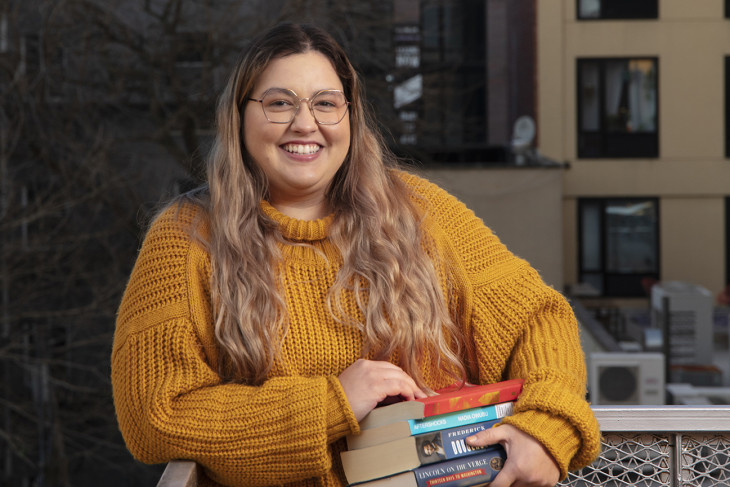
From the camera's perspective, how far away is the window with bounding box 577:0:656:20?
1606cm

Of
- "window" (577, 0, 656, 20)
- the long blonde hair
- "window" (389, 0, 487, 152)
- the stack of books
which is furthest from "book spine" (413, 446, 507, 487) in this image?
"window" (577, 0, 656, 20)

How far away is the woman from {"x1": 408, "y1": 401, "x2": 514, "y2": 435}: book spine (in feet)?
0.15

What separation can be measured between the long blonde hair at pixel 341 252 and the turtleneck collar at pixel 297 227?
0.07ft

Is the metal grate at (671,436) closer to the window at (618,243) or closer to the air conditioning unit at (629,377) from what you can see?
the air conditioning unit at (629,377)

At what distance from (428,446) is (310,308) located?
0.44m

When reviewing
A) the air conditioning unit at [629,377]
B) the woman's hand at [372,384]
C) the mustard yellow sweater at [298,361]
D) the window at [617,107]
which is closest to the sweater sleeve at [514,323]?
the mustard yellow sweater at [298,361]

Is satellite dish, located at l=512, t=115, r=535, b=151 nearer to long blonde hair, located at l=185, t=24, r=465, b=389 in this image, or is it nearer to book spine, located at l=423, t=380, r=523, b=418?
long blonde hair, located at l=185, t=24, r=465, b=389

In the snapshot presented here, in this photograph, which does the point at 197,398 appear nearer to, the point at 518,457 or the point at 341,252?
the point at 341,252

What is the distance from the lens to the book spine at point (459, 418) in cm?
176

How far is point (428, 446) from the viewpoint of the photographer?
176cm

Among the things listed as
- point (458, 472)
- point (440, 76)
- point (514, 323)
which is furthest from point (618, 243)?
point (458, 472)

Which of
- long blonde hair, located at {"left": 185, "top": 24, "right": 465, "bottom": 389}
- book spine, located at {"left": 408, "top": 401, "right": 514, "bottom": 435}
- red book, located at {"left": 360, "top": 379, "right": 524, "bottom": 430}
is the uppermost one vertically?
long blonde hair, located at {"left": 185, "top": 24, "right": 465, "bottom": 389}

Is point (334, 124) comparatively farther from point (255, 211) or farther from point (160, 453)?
point (160, 453)

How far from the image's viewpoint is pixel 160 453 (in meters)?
1.87
